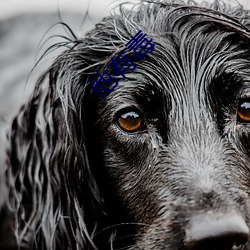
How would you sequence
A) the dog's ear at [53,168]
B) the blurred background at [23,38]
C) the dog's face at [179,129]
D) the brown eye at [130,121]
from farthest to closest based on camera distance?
the blurred background at [23,38], the dog's ear at [53,168], the brown eye at [130,121], the dog's face at [179,129]

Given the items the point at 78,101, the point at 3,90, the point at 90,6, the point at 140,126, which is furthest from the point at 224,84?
the point at 3,90

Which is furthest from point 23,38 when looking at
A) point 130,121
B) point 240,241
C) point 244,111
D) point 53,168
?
point 240,241

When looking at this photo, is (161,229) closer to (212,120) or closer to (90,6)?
(212,120)

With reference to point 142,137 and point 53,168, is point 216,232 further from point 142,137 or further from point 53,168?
point 53,168

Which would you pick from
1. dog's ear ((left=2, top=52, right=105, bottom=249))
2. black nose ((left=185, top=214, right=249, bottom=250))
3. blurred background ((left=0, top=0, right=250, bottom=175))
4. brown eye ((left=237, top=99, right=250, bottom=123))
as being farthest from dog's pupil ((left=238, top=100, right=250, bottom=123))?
blurred background ((left=0, top=0, right=250, bottom=175))

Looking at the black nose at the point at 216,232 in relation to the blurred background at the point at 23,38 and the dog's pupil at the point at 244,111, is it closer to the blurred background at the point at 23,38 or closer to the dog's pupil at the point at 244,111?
the dog's pupil at the point at 244,111

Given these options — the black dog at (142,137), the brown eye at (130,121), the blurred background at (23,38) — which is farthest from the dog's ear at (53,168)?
the blurred background at (23,38)

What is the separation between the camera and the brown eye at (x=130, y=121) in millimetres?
2980

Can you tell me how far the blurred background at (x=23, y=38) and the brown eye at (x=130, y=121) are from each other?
89 centimetres

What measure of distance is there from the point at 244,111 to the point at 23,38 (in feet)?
6.14

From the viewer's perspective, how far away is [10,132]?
3490 mm

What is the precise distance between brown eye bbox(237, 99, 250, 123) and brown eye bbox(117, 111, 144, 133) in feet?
1.27

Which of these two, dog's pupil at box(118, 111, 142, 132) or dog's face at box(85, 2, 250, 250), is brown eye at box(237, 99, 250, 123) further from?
dog's pupil at box(118, 111, 142, 132)

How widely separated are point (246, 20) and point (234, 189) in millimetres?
853
